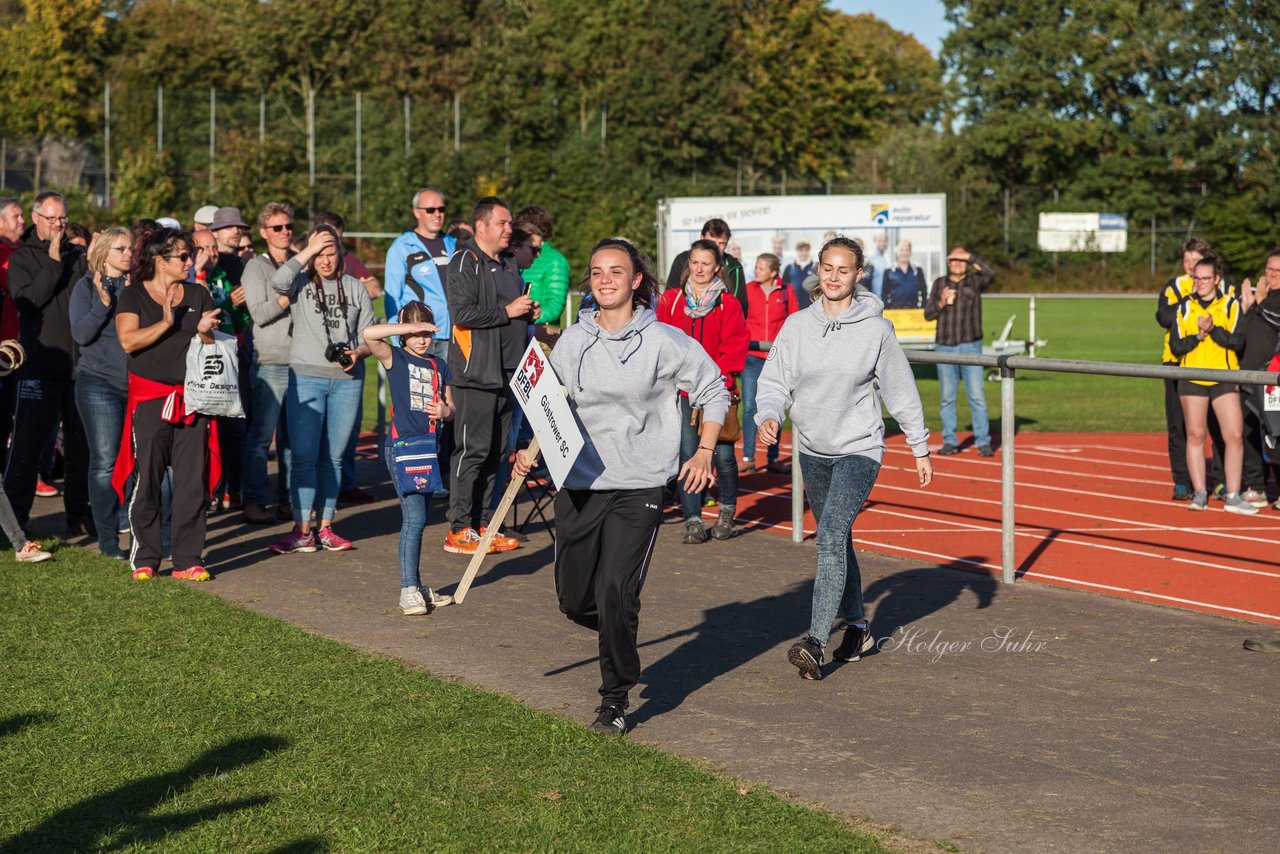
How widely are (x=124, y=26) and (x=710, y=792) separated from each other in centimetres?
6251

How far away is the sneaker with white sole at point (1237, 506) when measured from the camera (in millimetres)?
12250

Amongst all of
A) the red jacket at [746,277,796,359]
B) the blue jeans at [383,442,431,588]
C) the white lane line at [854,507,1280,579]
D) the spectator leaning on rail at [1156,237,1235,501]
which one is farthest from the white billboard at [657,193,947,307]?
the blue jeans at [383,442,431,588]

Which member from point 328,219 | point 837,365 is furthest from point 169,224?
point 837,365

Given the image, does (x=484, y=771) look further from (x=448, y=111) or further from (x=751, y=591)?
(x=448, y=111)

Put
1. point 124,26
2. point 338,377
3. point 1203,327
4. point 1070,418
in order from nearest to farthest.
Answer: point 338,377 → point 1203,327 → point 1070,418 → point 124,26

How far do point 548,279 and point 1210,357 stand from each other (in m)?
5.03

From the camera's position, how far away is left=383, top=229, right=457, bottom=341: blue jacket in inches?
437

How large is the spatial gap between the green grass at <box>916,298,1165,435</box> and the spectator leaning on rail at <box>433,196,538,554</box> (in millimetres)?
8805

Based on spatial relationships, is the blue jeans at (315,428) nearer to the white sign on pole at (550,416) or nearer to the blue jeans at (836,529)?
the white sign on pole at (550,416)

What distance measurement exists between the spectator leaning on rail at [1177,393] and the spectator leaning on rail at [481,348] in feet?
17.4

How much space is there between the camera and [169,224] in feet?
34.0

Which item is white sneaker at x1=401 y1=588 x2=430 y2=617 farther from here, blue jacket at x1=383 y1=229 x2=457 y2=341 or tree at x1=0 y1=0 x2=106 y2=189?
tree at x1=0 y1=0 x2=106 y2=189

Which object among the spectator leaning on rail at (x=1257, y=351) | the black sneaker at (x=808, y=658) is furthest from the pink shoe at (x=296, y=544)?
the spectator leaning on rail at (x=1257, y=351)

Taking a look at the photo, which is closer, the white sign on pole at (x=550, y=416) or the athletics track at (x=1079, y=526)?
the white sign on pole at (x=550, y=416)
